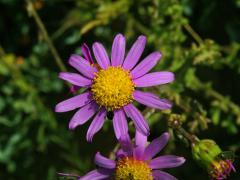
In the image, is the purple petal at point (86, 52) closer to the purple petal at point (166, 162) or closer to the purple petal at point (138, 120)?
the purple petal at point (138, 120)

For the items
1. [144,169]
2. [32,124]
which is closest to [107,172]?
[144,169]

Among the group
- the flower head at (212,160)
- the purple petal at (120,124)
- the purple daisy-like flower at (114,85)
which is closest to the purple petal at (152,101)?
the purple daisy-like flower at (114,85)

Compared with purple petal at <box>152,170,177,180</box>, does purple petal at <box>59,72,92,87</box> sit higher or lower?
higher

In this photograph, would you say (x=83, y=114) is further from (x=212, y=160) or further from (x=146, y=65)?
(x=212, y=160)

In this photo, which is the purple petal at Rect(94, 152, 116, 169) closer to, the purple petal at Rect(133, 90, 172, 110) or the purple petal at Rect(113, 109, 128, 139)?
the purple petal at Rect(113, 109, 128, 139)

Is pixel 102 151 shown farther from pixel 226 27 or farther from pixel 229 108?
pixel 226 27

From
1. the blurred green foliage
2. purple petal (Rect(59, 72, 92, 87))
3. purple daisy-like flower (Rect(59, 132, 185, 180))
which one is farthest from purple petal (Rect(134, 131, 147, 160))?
the blurred green foliage
